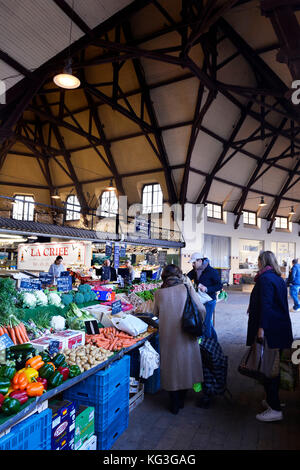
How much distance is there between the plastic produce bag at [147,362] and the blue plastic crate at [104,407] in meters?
0.55

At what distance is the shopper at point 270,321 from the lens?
114 inches

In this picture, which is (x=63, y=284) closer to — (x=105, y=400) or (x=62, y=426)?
(x=105, y=400)

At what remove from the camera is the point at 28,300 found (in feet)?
11.2

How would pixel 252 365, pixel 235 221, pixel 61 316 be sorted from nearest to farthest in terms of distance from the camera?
pixel 252 365
pixel 61 316
pixel 235 221

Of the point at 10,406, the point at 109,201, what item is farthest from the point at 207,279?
the point at 109,201

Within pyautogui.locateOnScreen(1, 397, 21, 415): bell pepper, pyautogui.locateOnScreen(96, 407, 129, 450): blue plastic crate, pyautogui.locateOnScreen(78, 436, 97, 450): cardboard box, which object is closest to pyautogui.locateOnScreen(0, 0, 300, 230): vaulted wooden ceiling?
pyautogui.locateOnScreen(96, 407, 129, 450): blue plastic crate

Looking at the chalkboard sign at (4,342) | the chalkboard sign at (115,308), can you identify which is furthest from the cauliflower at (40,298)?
the chalkboard sign at (4,342)

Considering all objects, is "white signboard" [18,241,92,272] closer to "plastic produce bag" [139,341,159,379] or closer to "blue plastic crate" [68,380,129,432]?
"plastic produce bag" [139,341,159,379]

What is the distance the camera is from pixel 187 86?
479 inches

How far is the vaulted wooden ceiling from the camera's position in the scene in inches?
325

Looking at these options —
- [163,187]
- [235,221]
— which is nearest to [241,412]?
[163,187]

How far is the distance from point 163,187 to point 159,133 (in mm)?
2720

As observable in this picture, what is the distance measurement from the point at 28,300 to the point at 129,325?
120cm
